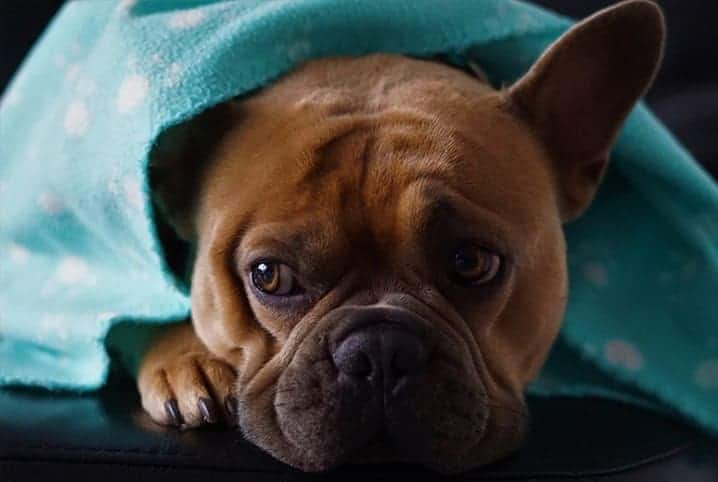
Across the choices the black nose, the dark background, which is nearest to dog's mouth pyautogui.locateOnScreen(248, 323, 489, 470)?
the black nose

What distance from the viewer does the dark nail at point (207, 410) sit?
1.09 m

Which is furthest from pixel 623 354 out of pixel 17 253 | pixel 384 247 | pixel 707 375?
pixel 17 253

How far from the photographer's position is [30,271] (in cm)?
138

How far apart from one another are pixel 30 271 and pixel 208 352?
326 millimetres

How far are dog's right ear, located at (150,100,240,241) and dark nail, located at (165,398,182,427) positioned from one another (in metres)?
0.25

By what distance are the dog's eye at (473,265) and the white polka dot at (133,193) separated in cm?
37

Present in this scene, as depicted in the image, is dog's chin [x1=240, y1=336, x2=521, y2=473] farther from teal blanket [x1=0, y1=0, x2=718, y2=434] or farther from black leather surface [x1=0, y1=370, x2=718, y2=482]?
teal blanket [x1=0, y1=0, x2=718, y2=434]

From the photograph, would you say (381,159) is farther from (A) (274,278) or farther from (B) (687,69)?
(B) (687,69)

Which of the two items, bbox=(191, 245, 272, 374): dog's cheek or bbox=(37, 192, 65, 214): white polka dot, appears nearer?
bbox=(191, 245, 272, 374): dog's cheek

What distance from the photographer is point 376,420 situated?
0.98m

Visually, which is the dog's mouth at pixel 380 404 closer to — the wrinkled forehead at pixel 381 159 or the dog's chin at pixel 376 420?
the dog's chin at pixel 376 420

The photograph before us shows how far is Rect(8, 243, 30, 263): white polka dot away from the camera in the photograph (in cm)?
140

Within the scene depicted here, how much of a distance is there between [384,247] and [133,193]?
0.31 m

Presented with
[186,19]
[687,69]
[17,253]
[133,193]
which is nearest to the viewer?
[133,193]
